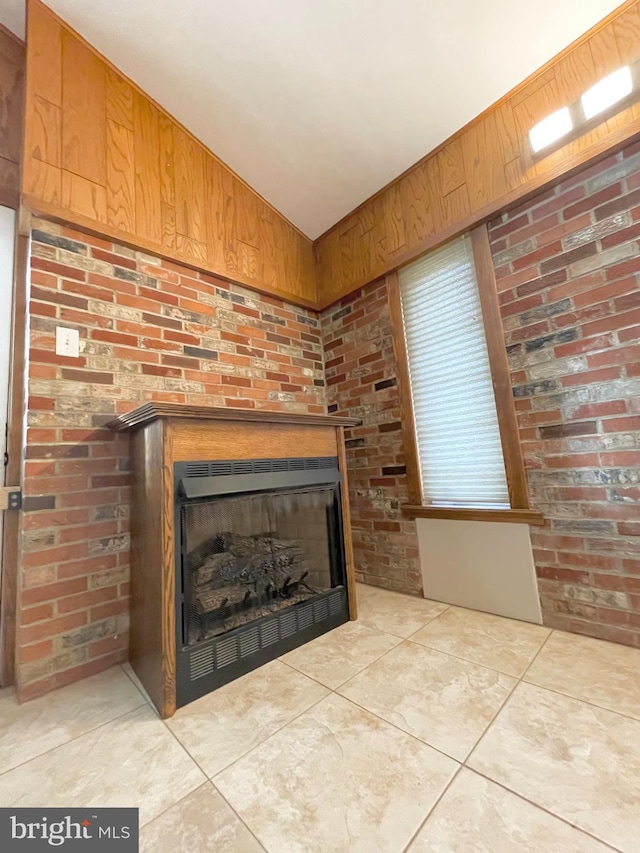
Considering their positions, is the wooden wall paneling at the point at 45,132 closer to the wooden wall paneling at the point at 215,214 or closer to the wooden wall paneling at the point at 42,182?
the wooden wall paneling at the point at 42,182

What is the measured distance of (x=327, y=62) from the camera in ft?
5.47

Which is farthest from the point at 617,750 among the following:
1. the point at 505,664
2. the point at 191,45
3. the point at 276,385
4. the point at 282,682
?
the point at 191,45

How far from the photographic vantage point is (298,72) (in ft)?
5.64

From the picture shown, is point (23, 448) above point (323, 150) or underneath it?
underneath

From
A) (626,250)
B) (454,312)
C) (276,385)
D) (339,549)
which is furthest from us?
(276,385)

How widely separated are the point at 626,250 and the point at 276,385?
182 cm

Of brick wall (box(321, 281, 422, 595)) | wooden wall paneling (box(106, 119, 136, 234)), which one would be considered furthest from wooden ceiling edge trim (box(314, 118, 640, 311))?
wooden wall paneling (box(106, 119, 136, 234))

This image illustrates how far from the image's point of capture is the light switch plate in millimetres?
1510

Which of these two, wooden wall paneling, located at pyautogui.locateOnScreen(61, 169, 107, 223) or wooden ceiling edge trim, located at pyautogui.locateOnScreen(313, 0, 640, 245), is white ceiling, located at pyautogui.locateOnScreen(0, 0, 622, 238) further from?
wooden wall paneling, located at pyautogui.locateOnScreen(61, 169, 107, 223)

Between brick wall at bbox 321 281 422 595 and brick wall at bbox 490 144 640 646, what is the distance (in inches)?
27.3

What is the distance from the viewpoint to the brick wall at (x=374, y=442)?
2119 millimetres

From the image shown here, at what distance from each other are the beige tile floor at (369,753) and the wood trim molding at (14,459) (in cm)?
18

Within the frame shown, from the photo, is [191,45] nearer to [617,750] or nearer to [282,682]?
[282,682]

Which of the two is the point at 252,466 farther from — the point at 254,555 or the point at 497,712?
the point at 497,712
